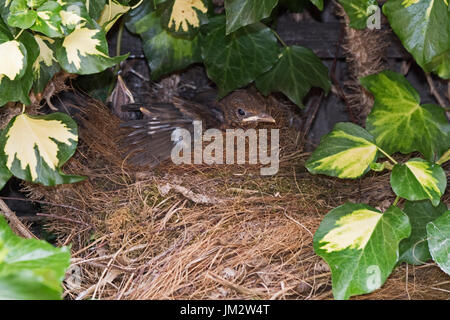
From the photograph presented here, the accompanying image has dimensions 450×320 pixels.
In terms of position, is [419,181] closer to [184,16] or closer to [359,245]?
[359,245]

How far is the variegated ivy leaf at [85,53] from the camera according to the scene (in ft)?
4.25

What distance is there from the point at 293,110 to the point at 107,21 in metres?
0.89

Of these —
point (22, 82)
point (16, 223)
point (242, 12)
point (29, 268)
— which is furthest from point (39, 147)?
point (242, 12)

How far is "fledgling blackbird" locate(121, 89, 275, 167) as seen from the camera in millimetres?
1784

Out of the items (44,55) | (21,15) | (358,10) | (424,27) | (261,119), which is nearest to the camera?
(21,15)

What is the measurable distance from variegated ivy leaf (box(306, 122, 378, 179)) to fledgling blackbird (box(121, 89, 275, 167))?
37cm

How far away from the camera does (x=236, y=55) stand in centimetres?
182

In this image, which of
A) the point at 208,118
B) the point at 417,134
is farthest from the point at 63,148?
the point at 417,134

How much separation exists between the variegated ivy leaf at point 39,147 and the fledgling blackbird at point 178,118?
40 cm

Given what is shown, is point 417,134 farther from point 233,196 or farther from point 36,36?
point 36,36

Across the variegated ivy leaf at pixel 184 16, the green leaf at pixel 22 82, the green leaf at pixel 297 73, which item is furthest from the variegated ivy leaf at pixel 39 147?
the green leaf at pixel 297 73

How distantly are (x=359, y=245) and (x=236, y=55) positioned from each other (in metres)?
0.83

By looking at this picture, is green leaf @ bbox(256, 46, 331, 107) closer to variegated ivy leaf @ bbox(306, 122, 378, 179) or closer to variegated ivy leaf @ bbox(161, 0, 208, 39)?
variegated ivy leaf @ bbox(161, 0, 208, 39)

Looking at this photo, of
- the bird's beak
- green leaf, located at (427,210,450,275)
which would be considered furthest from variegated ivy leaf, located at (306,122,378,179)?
the bird's beak
